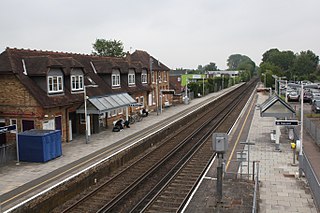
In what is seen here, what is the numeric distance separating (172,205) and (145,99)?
27.9 m

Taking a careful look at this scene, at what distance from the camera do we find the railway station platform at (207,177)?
13805 mm

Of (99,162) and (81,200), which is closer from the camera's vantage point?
(81,200)

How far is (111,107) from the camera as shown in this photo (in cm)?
2795

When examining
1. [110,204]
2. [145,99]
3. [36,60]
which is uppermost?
[36,60]

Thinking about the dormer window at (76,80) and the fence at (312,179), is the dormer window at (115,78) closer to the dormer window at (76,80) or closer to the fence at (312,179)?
the dormer window at (76,80)

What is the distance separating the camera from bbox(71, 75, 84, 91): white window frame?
26.7 metres

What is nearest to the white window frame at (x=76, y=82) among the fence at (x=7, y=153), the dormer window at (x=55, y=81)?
the dormer window at (x=55, y=81)

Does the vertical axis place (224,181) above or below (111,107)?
below

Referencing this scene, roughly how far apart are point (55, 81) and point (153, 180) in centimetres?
1074

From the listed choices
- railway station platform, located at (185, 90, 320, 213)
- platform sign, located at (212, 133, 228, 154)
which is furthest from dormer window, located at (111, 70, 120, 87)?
platform sign, located at (212, 133, 228, 154)

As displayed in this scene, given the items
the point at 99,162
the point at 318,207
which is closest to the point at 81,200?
the point at 99,162

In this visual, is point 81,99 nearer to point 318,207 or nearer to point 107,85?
point 107,85

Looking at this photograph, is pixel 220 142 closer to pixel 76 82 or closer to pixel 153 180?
pixel 153 180

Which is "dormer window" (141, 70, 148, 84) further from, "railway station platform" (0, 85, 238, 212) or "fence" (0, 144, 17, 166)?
"fence" (0, 144, 17, 166)
